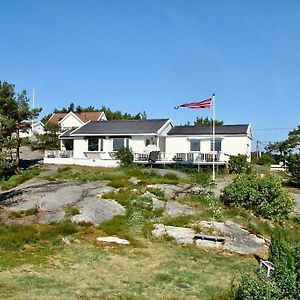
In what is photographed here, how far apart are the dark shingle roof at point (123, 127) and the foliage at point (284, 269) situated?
3009cm

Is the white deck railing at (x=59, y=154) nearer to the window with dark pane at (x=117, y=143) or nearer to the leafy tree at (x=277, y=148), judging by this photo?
the window with dark pane at (x=117, y=143)

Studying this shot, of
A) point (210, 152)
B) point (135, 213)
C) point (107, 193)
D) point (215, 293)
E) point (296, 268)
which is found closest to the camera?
point (296, 268)

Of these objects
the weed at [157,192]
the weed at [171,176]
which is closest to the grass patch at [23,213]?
the weed at [157,192]

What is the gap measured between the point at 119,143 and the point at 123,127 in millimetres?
2459

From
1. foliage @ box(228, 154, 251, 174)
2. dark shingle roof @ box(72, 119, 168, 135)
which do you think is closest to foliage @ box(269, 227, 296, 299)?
foliage @ box(228, 154, 251, 174)

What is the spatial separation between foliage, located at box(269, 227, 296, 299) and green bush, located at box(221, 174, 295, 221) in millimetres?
10910

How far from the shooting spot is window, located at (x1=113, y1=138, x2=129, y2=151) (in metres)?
42.1

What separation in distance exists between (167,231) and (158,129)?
79.2 ft

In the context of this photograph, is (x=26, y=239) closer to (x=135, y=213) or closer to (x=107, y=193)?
(x=135, y=213)

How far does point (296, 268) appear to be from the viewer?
1023 cm

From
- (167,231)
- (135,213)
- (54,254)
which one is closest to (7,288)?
(54,254)

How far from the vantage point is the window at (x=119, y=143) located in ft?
138

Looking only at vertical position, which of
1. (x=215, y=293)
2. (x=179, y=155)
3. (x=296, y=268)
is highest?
(x=179, y=155)

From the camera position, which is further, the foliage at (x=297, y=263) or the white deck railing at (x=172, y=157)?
the white deck railing at (x=172, y=157)
